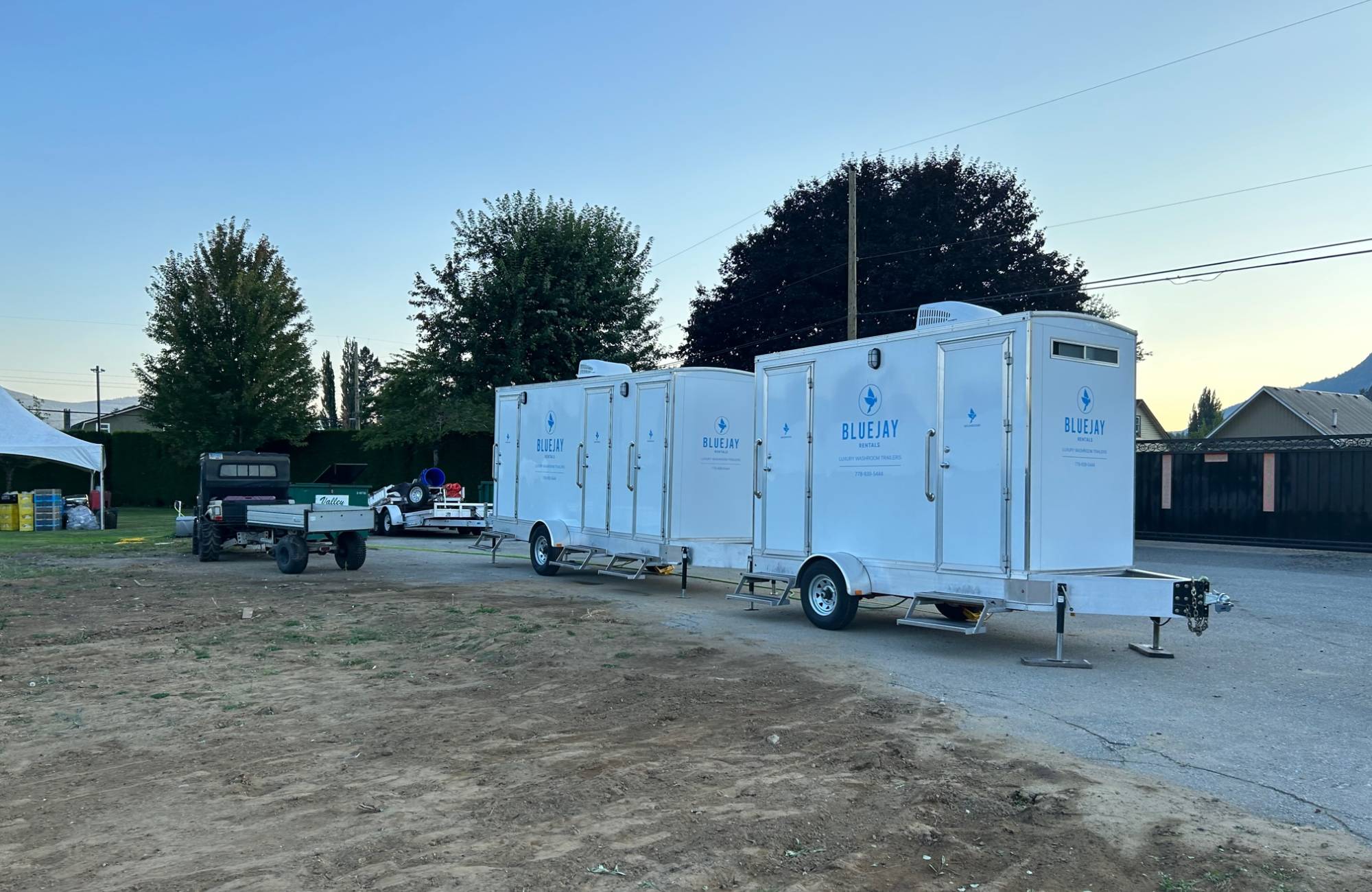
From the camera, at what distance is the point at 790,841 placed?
451 cm

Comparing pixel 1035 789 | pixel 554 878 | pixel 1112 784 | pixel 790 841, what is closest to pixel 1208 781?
pixel 1112 784

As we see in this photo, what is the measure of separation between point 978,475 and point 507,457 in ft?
33.0

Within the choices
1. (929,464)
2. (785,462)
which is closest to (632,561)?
(785,462)

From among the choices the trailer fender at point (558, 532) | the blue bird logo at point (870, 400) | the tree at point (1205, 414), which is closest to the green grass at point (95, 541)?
the trailer fender at point (558, 532)

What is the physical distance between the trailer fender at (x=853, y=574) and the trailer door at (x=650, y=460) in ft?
12.2

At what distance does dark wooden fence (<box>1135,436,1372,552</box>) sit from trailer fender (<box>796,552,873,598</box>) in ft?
52.8

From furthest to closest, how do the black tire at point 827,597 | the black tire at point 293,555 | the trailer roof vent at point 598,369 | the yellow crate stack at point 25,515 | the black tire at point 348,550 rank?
the yellow crate stack at point 25,515 < the black tire at point 348,550 < the black tire at point 293,555 < the trailer roof vent at point 598,369 < the black tire at point 827,597

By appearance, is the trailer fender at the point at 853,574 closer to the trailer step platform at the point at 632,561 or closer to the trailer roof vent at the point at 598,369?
the trailer step platform at the point at 632,561

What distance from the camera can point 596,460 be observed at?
595 inches

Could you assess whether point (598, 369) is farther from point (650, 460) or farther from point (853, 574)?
point (853, 574)

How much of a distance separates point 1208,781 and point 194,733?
6143mm

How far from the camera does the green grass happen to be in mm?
20406

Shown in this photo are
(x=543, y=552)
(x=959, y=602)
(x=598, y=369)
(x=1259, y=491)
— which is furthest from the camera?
(x=1259, y=491)

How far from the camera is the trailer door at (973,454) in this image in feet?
29.3
